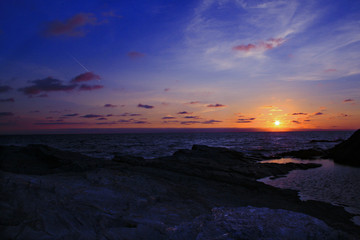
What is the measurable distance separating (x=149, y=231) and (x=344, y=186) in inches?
626

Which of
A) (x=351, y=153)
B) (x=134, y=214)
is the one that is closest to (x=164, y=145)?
(x=351, y=153)

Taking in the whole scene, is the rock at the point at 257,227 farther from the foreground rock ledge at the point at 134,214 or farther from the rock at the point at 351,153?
the rock at the point at 351,153

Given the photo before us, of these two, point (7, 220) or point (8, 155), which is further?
point (8, 155)

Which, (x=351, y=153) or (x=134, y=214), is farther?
(x=351, y=153)

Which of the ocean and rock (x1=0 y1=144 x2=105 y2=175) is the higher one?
rock (x1=0 y1=144 x2=105 y2=175)

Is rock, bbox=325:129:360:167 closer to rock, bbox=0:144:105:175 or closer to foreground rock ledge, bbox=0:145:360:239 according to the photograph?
foreground rock ledge, bbox=0:145:360:239

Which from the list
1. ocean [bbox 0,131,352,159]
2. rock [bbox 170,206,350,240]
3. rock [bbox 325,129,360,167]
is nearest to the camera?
rock [bbox 170,206,350,240]

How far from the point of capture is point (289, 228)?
5.98 m

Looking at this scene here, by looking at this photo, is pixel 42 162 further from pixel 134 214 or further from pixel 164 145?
pixel 164 145

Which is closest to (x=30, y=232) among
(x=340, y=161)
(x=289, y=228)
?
(x=289, y=228)

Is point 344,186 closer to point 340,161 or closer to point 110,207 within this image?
point 340,161

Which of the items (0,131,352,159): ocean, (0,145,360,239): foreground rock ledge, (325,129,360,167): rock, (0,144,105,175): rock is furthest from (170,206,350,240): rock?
(0,131,352,159): ocean

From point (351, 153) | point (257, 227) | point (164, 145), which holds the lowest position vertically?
point (164, 145)

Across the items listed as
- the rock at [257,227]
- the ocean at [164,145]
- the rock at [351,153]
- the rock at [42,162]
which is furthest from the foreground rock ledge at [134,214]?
the ocean at [164,145]
